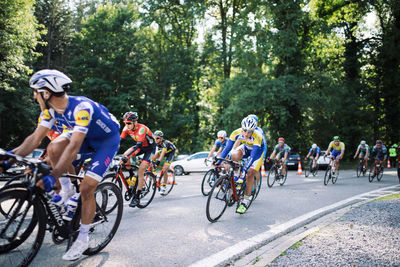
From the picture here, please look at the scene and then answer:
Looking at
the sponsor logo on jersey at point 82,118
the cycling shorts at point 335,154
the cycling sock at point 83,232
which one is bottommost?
the cycling sock at point 83,232

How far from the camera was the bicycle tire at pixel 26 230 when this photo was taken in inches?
119

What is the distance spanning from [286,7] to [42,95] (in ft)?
85.3

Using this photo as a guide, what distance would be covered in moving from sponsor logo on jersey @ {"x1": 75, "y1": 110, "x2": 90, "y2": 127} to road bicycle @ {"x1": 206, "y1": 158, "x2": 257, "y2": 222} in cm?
300

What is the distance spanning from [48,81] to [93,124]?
2.29ft

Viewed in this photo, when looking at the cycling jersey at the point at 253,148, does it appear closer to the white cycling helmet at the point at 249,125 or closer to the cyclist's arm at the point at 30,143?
the white cycling helmet at the point at 249,125

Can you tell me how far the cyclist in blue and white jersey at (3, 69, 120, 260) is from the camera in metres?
3.28

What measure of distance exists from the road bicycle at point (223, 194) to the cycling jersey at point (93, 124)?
8.07ft

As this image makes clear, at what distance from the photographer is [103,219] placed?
161 inches

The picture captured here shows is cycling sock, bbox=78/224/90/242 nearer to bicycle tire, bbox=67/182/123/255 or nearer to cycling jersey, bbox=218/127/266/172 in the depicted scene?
bicycle tire, bbox=67/182/123/255

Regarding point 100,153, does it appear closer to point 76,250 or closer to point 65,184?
point 65,184

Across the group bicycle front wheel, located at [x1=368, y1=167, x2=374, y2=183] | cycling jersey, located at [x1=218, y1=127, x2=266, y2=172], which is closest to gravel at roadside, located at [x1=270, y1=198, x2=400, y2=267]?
cycling jersey, located at [x1=218, y1=127, x2=266, y2=172]

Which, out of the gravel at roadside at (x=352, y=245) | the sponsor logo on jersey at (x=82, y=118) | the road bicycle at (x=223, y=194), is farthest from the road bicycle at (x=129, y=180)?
the gravel at roadside at (x=352, y=245)

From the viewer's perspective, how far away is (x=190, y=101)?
33281 mm

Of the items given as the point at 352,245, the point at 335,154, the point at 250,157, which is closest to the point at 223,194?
the point at 250,157
